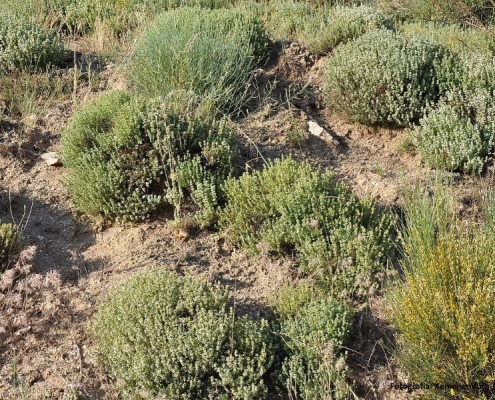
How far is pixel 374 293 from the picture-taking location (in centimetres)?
455

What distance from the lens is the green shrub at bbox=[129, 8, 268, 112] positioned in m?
6.17

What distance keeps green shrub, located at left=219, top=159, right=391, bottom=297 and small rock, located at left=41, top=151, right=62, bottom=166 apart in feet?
5.60

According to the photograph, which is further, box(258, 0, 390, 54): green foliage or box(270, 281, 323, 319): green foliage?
box(258, 0, 390, 54): green foliage

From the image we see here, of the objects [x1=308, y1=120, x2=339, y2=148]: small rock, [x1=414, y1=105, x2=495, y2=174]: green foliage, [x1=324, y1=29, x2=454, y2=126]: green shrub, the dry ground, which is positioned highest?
[x1=324, y1=29, x2=454, y2=126]: green shrub

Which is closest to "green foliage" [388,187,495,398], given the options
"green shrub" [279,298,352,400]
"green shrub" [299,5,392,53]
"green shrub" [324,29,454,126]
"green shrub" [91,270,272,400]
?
"green shrub" [279,298,352,400]

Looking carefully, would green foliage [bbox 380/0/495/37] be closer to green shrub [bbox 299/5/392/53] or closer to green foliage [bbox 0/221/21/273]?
green shrub [bbox 299/5/392/53]

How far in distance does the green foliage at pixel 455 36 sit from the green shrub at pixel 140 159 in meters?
2.97

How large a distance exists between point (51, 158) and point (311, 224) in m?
2.63

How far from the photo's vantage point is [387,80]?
20.3 ft

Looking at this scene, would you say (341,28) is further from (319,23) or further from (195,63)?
(195,63)

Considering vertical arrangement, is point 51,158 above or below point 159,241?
above

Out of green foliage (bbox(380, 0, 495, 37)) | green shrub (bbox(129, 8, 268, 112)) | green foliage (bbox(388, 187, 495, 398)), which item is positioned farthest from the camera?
green foliage (bbox(380, 0, 495, 37))

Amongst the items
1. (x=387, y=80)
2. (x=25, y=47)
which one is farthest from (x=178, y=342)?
(x=25, y=47)

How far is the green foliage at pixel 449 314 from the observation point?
11.8 ft
